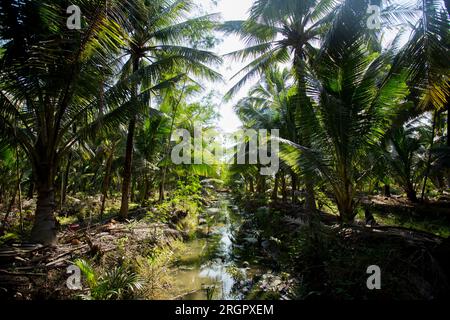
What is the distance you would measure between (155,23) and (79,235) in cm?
618

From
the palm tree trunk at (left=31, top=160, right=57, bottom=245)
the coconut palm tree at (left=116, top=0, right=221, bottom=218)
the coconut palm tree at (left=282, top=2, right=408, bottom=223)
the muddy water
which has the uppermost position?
the coconut palm tree at (left=116, top=0, right=221, bottom=218)

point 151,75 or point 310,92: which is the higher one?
point 151,75

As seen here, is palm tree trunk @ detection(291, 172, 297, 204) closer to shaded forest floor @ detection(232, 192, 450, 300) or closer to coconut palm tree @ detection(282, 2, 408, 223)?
shaded forest floor @ detection(232, 192, 450, 300)

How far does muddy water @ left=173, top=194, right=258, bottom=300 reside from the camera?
4688mm

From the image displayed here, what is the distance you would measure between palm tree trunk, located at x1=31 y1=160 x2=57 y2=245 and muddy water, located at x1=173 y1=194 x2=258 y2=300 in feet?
8.74

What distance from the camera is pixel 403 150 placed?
10648mm

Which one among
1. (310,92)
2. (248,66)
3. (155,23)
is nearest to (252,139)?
(248,66)

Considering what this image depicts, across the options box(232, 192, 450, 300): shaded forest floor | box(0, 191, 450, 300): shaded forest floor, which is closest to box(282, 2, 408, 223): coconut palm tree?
box(232, 192, 450, 300): shaded forest floor

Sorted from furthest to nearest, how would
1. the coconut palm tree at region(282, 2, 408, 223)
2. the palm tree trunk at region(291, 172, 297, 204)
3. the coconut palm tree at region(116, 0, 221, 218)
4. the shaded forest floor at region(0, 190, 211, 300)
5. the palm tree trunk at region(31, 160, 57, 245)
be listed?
the palm tree trunk at region(291, 172, 297, 204) < the coconut palm tree at region(116, 0, 221, 218) < the coconut palm tree at region(282, 2, 408, 223) < the palm tree trunk at region(31, 160, 57, 245) < the shaded forest floor at region(0, 190, 211, 300)

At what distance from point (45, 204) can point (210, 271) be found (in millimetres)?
3795

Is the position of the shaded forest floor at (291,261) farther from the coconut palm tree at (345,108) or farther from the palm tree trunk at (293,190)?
the palm tree trunk at (293,190)

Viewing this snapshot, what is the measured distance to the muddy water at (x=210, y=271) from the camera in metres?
4.69

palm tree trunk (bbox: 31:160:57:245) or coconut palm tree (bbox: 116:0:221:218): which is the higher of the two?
coconut palm tree (bbox: 116:0:221:218)
